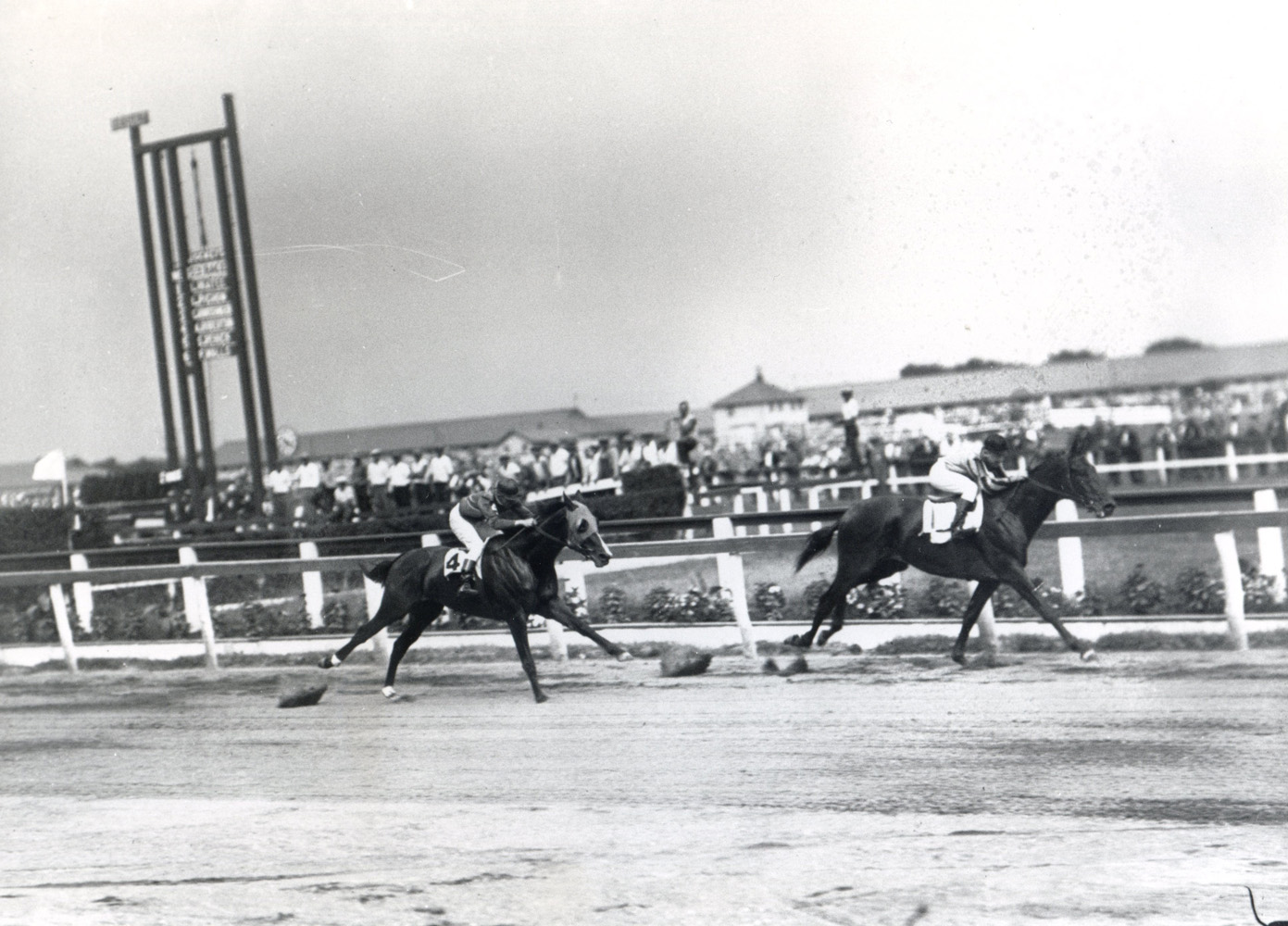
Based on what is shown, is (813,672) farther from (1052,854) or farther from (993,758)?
(1052,854)

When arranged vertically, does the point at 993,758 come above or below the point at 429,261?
below

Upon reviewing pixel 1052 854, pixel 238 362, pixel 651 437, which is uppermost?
pixel 238 362

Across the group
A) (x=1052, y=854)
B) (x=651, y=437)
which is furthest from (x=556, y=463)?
(x=1052, y=854)

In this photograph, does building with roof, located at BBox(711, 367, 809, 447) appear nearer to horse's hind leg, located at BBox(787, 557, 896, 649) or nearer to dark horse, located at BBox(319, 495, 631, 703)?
horse's hind leg, located at BBox(787, 557, 896, 649)

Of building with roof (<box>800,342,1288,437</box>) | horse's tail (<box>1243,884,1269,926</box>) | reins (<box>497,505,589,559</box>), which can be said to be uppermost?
building with roof (<box>800,342,1288,437</box>)

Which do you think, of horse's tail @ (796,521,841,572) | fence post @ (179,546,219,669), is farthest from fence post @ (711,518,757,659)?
fence post @ (179,546,219,669)

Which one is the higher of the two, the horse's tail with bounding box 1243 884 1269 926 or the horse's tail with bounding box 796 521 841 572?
the horse's tail with bounding box 796 521 841 572
